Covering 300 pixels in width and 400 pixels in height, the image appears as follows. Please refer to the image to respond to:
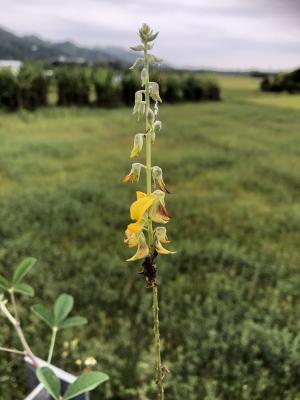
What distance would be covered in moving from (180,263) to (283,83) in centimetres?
1400

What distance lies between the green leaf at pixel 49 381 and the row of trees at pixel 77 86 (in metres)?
12.4

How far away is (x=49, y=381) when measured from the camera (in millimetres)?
1106

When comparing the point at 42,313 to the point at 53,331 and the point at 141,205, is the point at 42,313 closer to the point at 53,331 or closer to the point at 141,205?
the point at 53,331

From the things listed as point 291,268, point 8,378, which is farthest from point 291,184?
point 8,378

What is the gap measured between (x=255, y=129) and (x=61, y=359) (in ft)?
26.9

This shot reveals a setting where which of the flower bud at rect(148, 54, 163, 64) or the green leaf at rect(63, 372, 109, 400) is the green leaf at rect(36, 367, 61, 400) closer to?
the green leaf at rect(63, 372, 109, 400)

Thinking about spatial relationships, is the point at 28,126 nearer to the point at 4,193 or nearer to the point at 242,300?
the point at 4,193

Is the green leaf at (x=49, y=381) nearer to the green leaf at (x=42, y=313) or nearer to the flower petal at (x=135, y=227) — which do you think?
the green leaf at (x=42, y=313)

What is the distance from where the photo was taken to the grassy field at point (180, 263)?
7.43ft

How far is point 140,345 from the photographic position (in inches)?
97.1

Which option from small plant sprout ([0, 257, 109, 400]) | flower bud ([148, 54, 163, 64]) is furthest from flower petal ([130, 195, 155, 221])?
small plant sprout ([0, 257, 109, 400])

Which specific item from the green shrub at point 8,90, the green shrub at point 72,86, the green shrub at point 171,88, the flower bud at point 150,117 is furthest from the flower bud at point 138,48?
the green shrub at point 171,88

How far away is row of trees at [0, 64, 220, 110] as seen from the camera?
499 inches

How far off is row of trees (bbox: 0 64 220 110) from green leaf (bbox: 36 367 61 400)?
40.5ft
